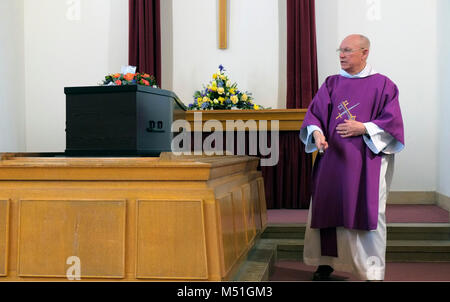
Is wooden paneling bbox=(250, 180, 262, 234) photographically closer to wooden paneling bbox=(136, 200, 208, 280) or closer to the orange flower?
the orange flower

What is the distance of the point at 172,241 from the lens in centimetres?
198

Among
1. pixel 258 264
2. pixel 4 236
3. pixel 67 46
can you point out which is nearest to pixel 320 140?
pixel 258 264

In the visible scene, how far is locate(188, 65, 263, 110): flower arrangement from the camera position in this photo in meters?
5.82

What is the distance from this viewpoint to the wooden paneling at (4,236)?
2045 millimetres

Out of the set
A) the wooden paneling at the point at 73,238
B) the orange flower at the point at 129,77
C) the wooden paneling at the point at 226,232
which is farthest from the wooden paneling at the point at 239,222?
the orange flower at the point at 129,77

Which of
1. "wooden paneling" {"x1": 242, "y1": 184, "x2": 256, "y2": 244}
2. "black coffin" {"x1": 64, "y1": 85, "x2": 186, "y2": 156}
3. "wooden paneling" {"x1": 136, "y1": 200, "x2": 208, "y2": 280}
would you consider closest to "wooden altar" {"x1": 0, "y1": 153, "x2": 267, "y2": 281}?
"wooden paneling" {"x1": 136, "y1": 200, "x2": 208, "y2": 280}

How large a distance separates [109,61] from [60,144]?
1.32 meters

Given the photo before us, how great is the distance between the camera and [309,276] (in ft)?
11.9

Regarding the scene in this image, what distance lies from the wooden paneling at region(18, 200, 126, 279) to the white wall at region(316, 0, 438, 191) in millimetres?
5029

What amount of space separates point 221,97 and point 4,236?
13.1 ft

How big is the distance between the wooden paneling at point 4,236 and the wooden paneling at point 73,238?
60mm

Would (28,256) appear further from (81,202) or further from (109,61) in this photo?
(109,61)

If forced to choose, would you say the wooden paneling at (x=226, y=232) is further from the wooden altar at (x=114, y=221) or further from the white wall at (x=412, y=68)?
the white wall at (x=412, y=68)
